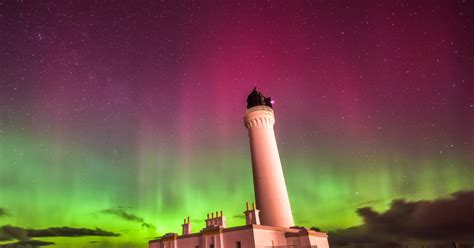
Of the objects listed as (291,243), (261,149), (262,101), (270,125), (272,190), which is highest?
(262,101)

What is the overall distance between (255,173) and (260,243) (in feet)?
35.0

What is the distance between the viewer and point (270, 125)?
37.1m

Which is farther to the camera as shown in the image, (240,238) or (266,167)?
(266,167)

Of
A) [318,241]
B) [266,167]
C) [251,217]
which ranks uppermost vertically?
[266,167]

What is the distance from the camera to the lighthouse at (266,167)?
3130 cm

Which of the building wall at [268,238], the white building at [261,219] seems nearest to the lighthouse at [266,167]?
the white building at [261,219]

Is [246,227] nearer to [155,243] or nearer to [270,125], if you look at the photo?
[155,243]

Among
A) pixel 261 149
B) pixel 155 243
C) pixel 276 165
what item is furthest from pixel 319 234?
pixel 155 243

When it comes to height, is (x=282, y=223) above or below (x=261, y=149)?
below

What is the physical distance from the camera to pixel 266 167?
33625mm

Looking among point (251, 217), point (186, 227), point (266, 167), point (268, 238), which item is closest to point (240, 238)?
point (268, 238)

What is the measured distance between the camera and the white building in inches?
977

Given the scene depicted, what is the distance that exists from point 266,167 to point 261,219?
5713mm

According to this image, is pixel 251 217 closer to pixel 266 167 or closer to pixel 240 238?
pixel 240 238
